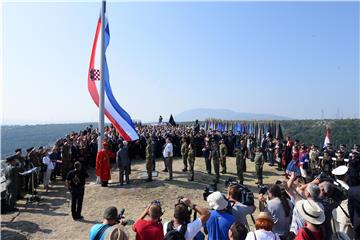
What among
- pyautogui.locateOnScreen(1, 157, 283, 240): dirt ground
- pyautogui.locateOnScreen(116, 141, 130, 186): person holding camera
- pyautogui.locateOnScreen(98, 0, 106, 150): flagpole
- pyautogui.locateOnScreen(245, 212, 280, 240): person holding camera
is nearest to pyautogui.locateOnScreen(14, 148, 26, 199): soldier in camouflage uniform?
pyautogui.locateOnScreen(1, 157, 283, 240): dirt ground

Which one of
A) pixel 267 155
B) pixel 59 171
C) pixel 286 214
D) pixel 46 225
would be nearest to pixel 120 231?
pixel 286 214

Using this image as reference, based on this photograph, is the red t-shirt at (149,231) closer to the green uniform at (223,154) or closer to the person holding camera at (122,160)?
the person holding camera at (122,160)

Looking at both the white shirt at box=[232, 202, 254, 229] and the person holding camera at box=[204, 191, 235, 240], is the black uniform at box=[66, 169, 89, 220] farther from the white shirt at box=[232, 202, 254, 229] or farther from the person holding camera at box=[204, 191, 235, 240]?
the white shirt at box=[232, 202, 254, 229]

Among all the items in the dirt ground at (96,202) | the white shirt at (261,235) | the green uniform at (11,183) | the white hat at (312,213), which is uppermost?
the white hat at (312,213)

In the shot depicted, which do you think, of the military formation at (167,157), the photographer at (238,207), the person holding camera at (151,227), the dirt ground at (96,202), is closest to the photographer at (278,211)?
the photographer at (238,207)

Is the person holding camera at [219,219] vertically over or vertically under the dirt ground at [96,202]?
over

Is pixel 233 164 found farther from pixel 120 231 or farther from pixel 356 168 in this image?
pixel 120 231

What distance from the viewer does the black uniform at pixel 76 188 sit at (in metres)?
9.32

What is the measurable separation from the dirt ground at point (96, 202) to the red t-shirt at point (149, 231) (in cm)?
452

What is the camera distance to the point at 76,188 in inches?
370

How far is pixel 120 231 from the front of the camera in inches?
149

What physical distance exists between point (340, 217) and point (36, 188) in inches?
439

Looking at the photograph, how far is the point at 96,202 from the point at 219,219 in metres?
7.76

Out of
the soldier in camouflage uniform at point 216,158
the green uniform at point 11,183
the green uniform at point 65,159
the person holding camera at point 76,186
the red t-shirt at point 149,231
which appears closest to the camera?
the red t-shirt at point 149,231
